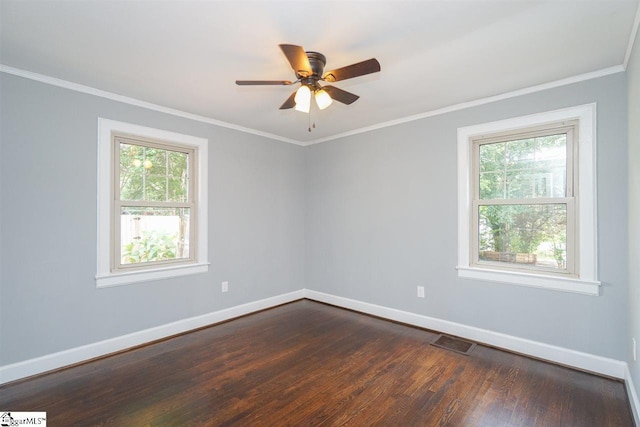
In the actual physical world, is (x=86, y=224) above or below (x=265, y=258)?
above

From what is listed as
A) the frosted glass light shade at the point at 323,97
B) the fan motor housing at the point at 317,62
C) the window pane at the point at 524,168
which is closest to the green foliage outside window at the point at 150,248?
the frosted glass light shade at the point at 323,97

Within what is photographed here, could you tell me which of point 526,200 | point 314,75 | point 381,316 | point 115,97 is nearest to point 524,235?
point 526,200

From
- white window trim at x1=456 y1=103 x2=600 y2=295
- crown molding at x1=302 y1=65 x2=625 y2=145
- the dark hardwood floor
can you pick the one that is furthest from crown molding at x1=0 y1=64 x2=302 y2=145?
white window trim at x1=456 y1=103 x2=600 y2=295

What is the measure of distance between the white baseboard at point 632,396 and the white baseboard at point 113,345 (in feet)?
12.1

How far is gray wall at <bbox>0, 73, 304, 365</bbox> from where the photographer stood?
8.26 ft

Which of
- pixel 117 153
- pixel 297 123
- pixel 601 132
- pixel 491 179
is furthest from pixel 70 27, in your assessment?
pixel 601 132

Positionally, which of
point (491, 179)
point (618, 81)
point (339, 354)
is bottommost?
point (339, 354)

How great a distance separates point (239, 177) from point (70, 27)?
2337 mm

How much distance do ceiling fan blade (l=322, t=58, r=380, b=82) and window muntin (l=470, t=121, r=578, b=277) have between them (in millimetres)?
1884

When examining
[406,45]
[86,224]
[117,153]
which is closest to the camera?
[406,45]

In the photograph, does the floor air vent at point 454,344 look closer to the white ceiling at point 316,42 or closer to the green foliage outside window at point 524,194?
the green foliage outside window at point 524,194

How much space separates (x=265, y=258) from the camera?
4.45 m

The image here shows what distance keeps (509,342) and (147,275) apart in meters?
3.71

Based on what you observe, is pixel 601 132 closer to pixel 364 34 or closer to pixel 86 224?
pixel 364 34
